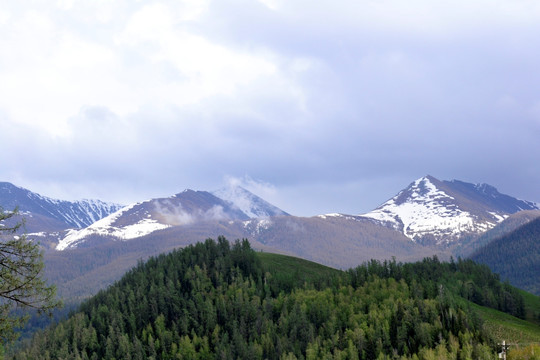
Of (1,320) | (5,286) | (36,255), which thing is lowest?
(1,320)

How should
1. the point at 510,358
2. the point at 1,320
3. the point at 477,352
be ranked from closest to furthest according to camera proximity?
the point at 1,320 → the point at 510,358 → the point at 477,352

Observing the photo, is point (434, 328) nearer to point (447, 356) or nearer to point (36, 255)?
point (447, 356)

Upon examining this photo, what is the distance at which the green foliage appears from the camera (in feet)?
121

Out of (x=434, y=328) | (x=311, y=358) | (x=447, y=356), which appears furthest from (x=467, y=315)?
(x=311, y=358)

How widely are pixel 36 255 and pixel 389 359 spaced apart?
167 meters

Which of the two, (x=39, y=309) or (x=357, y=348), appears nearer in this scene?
(x=39, y=309)

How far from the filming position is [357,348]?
195625 millimetres

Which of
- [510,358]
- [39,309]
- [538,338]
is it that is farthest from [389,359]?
[39,309]

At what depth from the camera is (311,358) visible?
190000 mm

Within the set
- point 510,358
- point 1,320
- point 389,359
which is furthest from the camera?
point 389,359

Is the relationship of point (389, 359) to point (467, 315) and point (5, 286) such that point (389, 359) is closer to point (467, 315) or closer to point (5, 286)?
point (467, 315)

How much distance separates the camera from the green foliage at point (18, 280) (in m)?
36.8

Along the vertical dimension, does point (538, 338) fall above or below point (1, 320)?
below

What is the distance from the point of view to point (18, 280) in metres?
37.4
